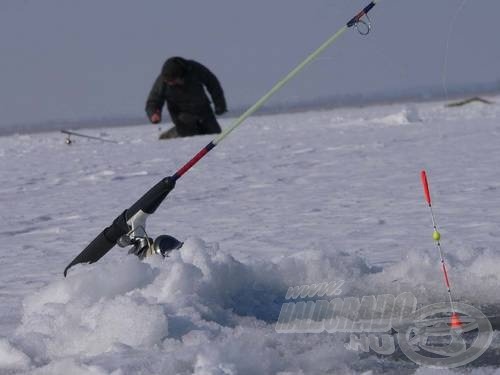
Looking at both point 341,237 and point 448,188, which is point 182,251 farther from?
point 448,188

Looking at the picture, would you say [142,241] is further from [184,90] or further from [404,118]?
[404,118]

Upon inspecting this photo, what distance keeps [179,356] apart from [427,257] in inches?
55.8

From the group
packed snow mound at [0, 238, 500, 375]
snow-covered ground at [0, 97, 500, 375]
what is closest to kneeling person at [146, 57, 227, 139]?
snow-covered ground at [0, 97, 500, 375]

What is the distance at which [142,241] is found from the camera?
3980 millimetres

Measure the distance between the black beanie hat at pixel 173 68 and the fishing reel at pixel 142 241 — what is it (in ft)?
29.6

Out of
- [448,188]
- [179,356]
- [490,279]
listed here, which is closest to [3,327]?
[179,356]

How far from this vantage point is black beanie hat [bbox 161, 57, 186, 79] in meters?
12.9

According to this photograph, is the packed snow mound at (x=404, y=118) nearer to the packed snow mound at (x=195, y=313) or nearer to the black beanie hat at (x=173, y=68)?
the black beanie hat at (x=173, y=68)

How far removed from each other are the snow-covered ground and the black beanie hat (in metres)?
2.23

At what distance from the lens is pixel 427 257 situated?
3746 millimetres

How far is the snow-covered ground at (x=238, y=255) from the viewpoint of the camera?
9.18 ft

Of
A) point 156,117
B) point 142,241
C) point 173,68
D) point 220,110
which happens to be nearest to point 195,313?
point 142,241

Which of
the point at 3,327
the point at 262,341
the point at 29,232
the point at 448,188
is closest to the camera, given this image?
the point at 262,341

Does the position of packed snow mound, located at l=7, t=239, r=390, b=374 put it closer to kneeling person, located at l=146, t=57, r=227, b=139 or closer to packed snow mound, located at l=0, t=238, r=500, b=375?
packed snow mound, located at l=0, t=238, r=500, b=375
